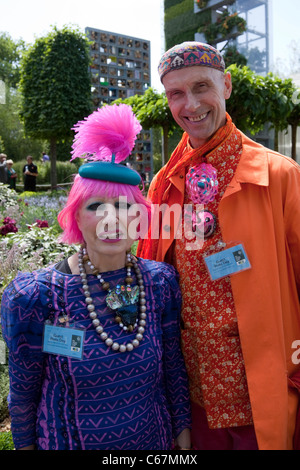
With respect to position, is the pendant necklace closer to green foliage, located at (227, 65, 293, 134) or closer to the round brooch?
the round brooch

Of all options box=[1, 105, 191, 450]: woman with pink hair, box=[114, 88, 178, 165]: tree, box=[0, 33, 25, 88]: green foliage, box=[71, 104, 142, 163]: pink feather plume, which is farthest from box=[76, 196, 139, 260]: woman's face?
box=[0, 33, 25, 88]: green foliage

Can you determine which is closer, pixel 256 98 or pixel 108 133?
pixel 108 133

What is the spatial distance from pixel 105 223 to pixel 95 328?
1.31 ft

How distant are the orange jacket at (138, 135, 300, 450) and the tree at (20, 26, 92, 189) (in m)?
12.4

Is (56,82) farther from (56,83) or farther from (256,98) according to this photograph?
(256,98)

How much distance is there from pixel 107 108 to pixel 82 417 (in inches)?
47.2

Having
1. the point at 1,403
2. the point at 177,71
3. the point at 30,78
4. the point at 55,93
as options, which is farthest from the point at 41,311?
the point at 30,78

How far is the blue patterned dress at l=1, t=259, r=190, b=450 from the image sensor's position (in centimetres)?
147

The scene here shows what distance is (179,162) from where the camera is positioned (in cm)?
194

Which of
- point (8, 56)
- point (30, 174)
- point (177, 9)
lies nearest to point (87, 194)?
point (30, 174)

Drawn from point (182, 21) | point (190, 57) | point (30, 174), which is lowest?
point (190, 57)

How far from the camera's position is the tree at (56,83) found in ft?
43.3

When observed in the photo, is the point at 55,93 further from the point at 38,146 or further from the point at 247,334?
the point at 38,146

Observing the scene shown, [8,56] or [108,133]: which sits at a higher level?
[8,56]
